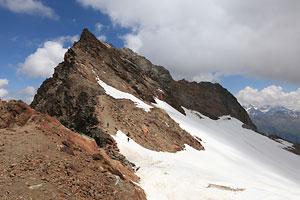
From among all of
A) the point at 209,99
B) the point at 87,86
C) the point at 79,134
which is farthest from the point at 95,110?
the point at 209,99

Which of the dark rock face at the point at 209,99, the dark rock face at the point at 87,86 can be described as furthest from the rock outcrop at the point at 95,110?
the dark rock face at the point at 209,99

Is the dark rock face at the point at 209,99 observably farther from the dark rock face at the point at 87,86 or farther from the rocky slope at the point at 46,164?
the rocky slope at the point at 46,164

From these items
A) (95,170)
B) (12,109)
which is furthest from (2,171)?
(12,109)

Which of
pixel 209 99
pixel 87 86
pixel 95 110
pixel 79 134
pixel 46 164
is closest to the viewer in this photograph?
pixel 46 164

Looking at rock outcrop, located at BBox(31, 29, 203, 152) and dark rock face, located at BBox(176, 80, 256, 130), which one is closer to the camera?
rock outcrop, located at BBox(31, 29, 203, 152)

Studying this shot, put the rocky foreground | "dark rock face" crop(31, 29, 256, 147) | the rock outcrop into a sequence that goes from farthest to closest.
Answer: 1. "dark rock face" crop(31, 29, 256, 147)
2. the rock outcrop
3. the rocky foreground

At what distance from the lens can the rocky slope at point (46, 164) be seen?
9000mm

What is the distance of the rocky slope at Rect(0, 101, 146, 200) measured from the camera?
9.00 m

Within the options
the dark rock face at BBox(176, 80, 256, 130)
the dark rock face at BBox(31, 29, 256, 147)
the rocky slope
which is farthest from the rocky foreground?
the dark rock face at BBox(176, 80, 256, 130)

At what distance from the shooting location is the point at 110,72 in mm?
48094

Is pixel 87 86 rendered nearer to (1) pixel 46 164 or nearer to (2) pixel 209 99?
(1) pixel 46 164

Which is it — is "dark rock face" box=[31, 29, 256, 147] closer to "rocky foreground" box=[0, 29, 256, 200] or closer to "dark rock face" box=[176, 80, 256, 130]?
"rocky foreground" box=[0, 29, 256, 200]

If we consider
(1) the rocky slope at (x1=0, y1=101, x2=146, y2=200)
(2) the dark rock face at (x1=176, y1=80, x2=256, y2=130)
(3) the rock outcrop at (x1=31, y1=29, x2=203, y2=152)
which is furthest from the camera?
(2) the dark rock face at (x1=176, y1=80, x2=256, y2=130)

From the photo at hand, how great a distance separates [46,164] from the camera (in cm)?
1077
